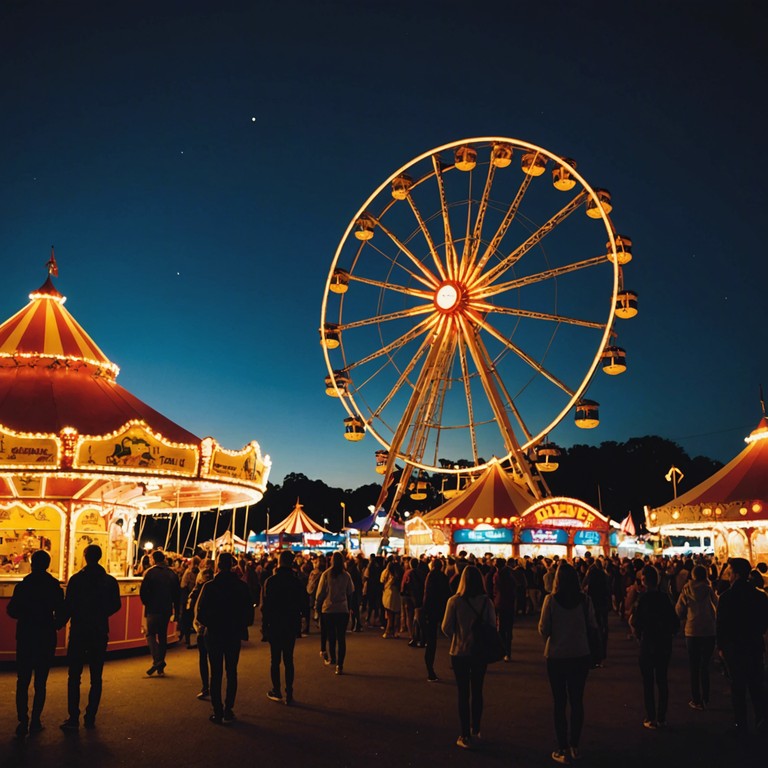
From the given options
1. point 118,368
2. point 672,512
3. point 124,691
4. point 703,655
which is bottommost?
point 124,691

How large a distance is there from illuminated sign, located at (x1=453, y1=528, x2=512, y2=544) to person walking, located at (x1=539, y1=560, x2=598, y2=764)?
2150 centimetres

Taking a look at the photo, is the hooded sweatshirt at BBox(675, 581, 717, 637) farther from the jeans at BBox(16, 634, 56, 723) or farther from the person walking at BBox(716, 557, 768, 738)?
the jeans at BBox(16, 634, 56, 723)

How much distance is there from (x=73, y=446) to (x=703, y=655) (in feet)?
33.1

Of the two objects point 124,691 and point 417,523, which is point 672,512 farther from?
point 124,691

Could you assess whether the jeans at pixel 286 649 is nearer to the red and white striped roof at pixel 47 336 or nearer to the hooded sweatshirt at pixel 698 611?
the hooded sweatshirt at pixel 698 611

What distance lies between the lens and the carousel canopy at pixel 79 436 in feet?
44.5

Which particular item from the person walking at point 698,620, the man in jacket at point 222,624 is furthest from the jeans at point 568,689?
the man in jacket at point 222,624

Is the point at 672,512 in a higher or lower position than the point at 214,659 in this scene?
higher

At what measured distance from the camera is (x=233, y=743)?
268 inches

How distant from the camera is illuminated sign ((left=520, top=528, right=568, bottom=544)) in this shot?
1074 inches

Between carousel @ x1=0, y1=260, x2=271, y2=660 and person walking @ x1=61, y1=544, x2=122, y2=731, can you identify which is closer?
person walking @ x1=61, y1=544, x2=122, y2=731

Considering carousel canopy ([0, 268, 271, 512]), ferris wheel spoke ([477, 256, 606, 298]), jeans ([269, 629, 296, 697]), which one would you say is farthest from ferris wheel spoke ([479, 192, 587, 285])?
jeans ([269, 629, 296, 697])

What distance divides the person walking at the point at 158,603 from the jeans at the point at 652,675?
6.01 metres

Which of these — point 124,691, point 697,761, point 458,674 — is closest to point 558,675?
point 458,674
